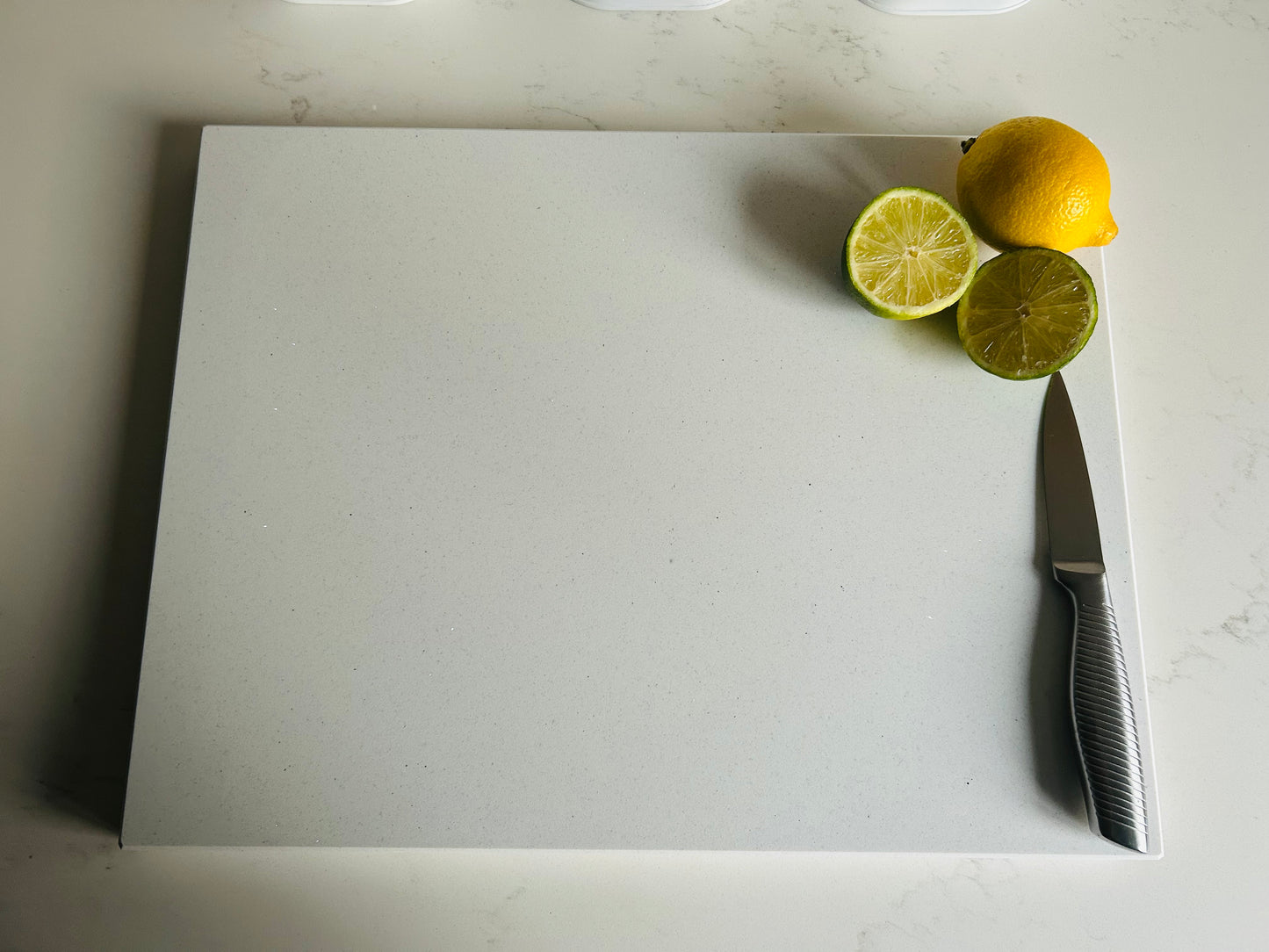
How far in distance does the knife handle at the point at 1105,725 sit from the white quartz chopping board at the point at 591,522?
0.09 feet

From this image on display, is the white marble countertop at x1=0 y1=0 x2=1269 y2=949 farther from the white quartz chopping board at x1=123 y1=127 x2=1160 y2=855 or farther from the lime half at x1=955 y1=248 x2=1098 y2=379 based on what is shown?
the lime half at x1=955 y1=248 x2=1098 y2=379

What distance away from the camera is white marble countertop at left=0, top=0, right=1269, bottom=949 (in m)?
0.75

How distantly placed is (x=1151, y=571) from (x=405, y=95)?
0.91 metres

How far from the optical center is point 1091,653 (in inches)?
28.3

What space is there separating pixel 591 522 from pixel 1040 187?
50 centimetres

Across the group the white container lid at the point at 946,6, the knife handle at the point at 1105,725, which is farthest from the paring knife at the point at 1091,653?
the white container lid at the point at 946,6

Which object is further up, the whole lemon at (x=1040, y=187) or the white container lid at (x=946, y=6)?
the white container lid at (x=946, y=6)

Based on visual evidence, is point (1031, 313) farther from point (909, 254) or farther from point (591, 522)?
point (591, 522)

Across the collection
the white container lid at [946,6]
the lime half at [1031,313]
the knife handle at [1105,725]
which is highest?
the white container lid at [946,6]

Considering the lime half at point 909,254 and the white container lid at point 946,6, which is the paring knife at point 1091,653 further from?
the white container lid at point 946,6

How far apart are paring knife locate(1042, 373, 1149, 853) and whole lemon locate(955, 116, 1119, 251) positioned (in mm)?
136

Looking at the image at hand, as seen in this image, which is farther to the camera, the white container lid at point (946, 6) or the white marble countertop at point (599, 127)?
the white container lid at point (946, 6)

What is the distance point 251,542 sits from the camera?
77cm

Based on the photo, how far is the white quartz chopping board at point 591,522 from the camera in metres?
0.73
